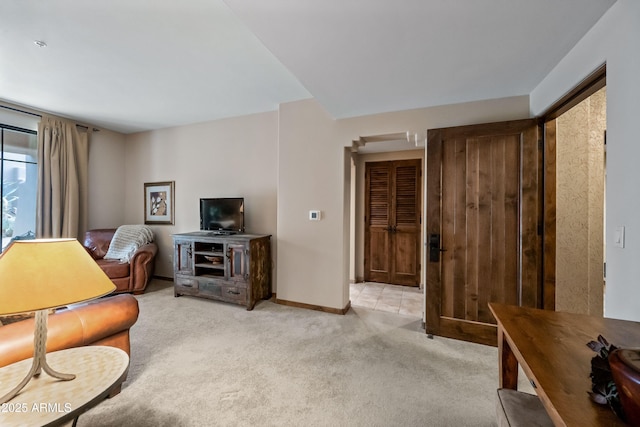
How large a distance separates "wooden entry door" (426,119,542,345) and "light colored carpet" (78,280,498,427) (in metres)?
0.39

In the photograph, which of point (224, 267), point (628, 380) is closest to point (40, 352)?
point (628, 380)

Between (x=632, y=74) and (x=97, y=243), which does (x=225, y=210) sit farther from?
(x=632, y=74)

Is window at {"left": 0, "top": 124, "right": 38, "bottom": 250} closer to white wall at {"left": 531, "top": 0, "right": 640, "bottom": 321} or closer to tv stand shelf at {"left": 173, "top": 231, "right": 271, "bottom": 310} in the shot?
tv stand shelf at {"left": 173, "top": 231, "right": 271, "bottom": 310}

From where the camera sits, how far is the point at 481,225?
7.85 ft

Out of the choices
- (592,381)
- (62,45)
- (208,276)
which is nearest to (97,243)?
(208,276)

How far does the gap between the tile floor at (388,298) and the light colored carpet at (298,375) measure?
39cm

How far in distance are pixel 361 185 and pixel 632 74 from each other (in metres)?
3.55

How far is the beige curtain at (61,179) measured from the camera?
364cm

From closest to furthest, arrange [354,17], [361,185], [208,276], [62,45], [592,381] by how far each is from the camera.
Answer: [592,381], [354,17], [62,45], [208,276], [361,185]

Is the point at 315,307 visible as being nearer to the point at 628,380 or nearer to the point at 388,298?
the point at 388,298

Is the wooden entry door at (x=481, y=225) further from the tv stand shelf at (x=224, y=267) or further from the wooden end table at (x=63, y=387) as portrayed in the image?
the wooden end table at (x=63, y=387)

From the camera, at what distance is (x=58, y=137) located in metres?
3.80

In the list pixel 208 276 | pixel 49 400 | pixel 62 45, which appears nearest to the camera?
pixel 49 400

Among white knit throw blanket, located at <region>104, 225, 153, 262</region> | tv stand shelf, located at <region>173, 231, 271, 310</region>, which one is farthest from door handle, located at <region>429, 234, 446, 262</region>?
white knit throw blanket, located at <region>104, 225, 153, 262</region>
